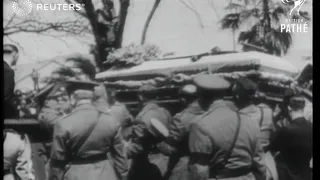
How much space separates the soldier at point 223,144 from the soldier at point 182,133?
0.22m

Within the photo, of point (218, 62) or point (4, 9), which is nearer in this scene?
point (218, 62)

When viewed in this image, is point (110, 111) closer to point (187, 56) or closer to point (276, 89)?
point (187, 56)

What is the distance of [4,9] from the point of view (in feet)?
12.2

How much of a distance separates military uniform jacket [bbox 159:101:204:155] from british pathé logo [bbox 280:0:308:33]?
1.01 metres

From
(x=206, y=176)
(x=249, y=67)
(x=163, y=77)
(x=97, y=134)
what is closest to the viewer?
(x=206, y=176)

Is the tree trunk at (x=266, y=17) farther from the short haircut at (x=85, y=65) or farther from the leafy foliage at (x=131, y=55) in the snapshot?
the short haircut at (x=85, y=65)

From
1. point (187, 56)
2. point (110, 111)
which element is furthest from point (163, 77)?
point (110, 111)

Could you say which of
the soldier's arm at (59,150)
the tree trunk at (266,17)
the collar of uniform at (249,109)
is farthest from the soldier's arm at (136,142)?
the tree trunk at (266,17)

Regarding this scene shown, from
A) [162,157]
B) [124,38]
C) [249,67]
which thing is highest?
[124,38]

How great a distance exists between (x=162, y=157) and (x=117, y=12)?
4.26ft

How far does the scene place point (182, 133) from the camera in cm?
299

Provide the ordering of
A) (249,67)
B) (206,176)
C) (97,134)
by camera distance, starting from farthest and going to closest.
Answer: (249,67)
(97,134)
(206,176)

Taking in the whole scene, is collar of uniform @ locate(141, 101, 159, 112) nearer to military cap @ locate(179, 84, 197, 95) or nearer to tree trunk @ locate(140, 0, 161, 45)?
military cap @ locate(179, 84, 197, 95)

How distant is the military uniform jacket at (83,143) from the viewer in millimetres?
2977
